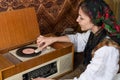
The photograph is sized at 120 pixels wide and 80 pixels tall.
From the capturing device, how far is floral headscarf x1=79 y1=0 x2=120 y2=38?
1263 mm

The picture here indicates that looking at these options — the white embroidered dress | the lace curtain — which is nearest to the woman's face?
the white embroidered dress

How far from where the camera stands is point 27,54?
61.5 inches

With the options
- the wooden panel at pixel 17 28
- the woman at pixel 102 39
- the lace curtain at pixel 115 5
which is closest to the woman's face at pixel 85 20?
the woman at pixel 102 39

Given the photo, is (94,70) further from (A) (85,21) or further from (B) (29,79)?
(B) (29,79)

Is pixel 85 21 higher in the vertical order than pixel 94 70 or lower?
higher

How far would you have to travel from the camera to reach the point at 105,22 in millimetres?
1270

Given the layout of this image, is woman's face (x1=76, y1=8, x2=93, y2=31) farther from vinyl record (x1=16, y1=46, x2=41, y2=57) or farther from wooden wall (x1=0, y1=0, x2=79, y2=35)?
wooden wall (x1=0, y1=0, x2=79, y2=35)

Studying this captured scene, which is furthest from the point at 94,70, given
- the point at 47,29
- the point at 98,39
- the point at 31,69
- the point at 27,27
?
the point at 47,29

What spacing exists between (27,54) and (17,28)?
25 cm

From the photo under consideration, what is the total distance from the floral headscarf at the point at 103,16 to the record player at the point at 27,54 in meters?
0.49

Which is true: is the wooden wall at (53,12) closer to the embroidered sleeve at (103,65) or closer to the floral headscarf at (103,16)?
the floral headscarf at (103,16)

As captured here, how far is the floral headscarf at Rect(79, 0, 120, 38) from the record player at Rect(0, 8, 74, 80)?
49 centimetres

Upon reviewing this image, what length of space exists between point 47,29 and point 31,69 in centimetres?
72

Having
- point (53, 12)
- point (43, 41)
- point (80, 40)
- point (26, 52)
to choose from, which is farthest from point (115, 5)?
point (26, 52)
